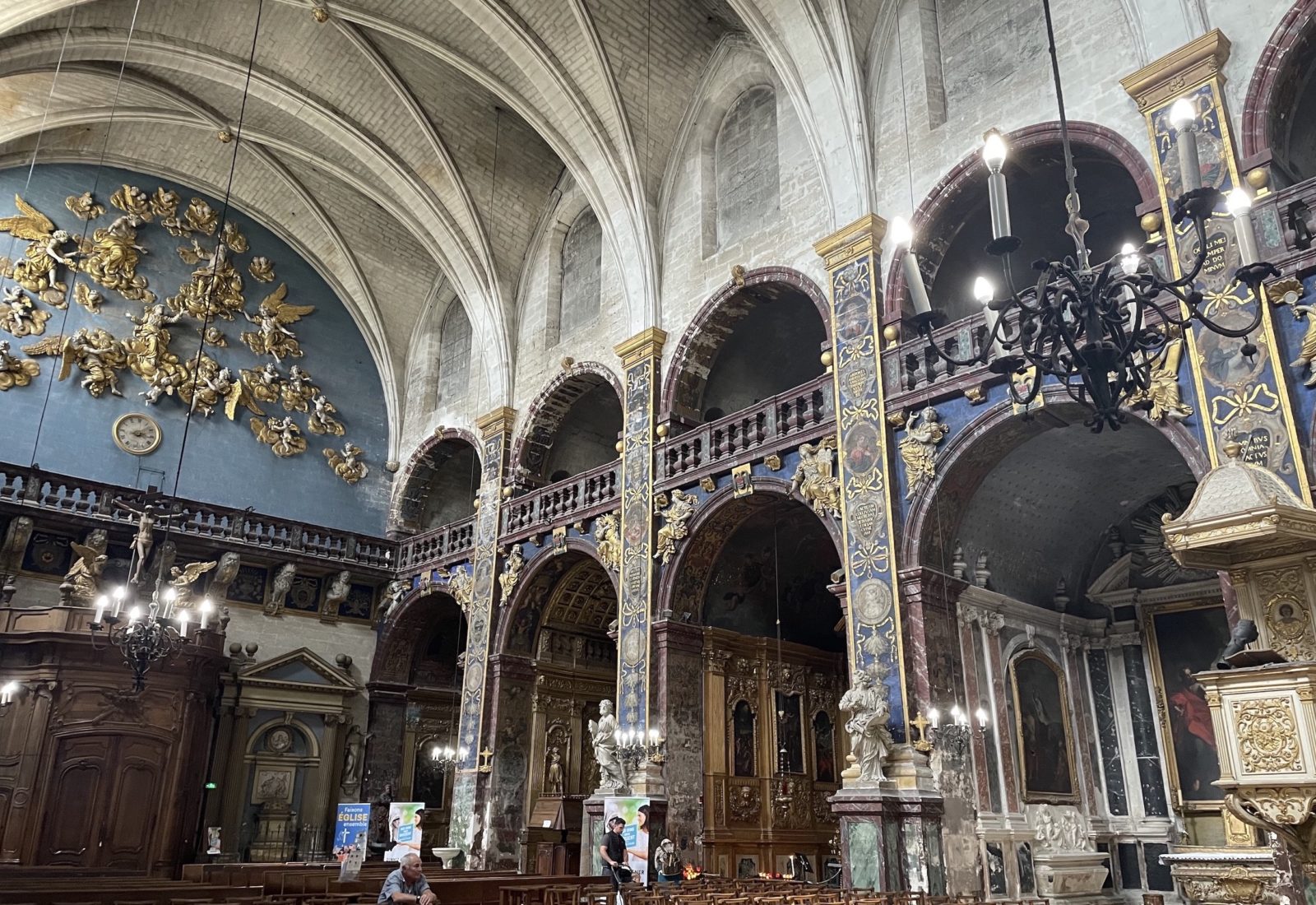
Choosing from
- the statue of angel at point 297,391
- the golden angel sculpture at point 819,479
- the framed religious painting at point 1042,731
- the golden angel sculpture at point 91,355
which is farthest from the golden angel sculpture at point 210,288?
the framed religious painting at point 1042,731

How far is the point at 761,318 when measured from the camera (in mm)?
15992

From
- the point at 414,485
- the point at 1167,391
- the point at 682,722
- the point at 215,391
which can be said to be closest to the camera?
the point at 1167,391

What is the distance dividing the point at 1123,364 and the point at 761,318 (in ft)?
32.3

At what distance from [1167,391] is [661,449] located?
725cm

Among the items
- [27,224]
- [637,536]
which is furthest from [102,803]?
[27,224]

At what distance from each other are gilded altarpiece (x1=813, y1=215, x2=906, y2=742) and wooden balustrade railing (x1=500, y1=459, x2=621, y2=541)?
4513 millimetres

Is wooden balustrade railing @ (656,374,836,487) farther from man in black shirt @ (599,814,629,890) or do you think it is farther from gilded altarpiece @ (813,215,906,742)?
man in black shirt @ (599,814,629,890)

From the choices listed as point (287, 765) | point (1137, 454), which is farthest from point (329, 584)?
point (1137, 454)

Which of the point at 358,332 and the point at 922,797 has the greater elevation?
the point at 358,332

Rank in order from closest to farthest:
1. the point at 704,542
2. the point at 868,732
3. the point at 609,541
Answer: the point at 868,732
the point at 704,542
the point at 609,541

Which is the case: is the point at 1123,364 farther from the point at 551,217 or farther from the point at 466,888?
the point at 551,217

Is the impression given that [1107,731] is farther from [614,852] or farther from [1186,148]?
[1186,148]

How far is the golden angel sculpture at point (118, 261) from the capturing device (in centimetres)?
1889

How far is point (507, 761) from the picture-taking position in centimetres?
1648
